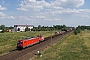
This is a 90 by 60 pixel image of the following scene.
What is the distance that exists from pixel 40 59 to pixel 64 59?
534 centimetres

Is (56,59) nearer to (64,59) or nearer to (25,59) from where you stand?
(64,59)

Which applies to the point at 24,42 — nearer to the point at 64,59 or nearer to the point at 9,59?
the point at 9,59

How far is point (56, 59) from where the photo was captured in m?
36.9

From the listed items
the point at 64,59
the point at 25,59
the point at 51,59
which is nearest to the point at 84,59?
the point at 64,59

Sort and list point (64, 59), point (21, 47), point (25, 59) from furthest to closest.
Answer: point (21, 47) → point (25, 59) → point (64, 59)

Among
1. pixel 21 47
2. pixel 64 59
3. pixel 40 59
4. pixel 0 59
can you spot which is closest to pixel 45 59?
pixel 40 59

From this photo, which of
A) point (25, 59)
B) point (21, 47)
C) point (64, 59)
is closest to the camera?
point (64, 59)

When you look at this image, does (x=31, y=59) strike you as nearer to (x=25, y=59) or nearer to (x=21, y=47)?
(x=25, y=59)

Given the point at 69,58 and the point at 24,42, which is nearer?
the point at 69,58

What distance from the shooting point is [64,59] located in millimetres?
36188

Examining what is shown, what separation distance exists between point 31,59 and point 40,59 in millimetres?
2211

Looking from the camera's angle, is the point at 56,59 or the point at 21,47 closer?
the point at 56,59

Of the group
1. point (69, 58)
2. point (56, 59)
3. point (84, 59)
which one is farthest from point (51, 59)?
point (84, 59)

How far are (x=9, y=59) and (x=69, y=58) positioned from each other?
13561 millimetres
